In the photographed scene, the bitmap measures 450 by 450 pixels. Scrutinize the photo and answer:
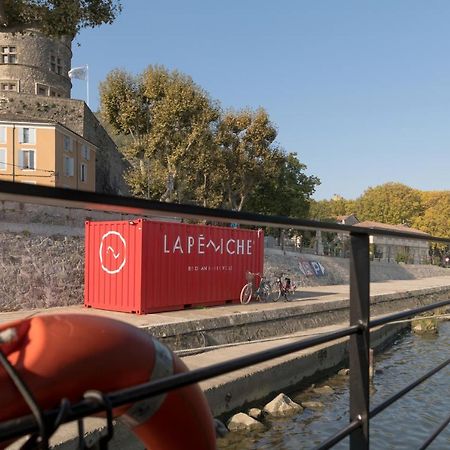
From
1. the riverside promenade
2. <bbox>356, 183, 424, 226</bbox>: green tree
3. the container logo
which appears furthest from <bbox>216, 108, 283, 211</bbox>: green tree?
<bbox>356, 183, 424, 226</bbox>: green tree

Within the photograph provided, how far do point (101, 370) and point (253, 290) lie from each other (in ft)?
49.7

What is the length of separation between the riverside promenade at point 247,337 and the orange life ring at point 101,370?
13.2 ft

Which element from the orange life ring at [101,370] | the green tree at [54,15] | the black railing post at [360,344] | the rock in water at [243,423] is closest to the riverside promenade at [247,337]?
the rock in water at [243,423]

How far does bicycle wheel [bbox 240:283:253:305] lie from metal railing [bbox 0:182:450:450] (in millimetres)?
12822

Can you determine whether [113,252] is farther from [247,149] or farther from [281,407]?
[247,149]

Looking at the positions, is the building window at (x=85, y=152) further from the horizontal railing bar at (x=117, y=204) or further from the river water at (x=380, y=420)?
the horizontal railing bar at (x=117, y=204)

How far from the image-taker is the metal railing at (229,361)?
0.82 metres

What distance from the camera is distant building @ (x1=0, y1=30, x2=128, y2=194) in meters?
38.1

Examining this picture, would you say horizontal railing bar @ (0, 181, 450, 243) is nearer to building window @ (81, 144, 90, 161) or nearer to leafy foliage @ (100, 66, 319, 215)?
leafy foliage @ (100, 66, 319, 215)

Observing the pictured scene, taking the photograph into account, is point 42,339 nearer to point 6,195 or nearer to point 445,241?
point 6,195

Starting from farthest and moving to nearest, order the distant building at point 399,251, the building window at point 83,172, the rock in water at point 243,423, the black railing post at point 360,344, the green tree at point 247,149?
the distant building at point 399,251 < the building window at point 83,172 < the green tree at point 247,149 < the rock in water at point 243,423 < the black railing post at point 360,344

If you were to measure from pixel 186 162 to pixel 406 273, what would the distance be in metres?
18.5

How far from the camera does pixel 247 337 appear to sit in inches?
511

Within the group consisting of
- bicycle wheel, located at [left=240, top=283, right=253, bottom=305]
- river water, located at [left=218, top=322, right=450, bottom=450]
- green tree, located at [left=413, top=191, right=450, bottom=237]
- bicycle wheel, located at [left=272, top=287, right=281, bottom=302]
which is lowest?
river water, located at [left=218, top=322, right=450, bottom=450]
